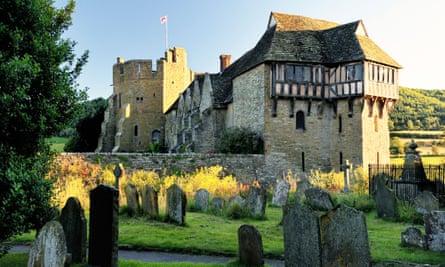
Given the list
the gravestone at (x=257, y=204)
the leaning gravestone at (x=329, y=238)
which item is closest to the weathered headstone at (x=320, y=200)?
the gravestone at (x=257, y=204)

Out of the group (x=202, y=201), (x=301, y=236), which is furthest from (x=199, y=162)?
(x=301, y=236)

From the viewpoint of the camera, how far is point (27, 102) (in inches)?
340

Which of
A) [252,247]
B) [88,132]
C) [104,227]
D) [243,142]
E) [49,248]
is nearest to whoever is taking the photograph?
[49,248]

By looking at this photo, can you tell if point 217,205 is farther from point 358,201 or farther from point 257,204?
point 358,201

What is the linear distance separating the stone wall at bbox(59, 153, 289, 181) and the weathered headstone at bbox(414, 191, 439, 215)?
1687cm

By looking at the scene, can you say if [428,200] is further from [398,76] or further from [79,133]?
[79,133]

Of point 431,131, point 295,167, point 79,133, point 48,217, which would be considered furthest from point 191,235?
point 431,131

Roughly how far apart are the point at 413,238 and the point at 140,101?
4814 centimetres

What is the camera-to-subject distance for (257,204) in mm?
16719

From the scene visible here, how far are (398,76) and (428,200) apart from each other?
2305 cm

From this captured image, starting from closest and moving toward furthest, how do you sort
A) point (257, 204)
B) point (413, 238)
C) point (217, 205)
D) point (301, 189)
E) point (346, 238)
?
point (346, 238), point (413, 238), point (257, 204), point (217, 205), point (301, 189)

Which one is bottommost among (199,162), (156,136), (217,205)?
(217,205)

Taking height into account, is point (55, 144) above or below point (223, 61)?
below

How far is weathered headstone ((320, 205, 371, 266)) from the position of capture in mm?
7734
